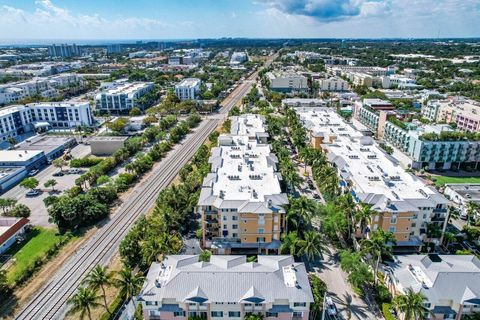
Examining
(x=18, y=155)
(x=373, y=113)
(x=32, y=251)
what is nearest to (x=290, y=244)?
(x=32, y=251)

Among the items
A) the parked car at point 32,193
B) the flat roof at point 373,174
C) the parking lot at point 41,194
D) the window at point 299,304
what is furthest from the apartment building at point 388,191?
the parked car at point 32,193

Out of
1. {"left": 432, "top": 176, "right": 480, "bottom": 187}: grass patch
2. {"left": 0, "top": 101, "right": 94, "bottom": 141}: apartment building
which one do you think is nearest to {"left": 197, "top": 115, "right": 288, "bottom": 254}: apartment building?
{"left": 432, "top": 176, "right": 480, "bottom": 187}: grass patch

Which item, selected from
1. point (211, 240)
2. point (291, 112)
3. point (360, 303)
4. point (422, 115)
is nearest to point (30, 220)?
point (211, 240)

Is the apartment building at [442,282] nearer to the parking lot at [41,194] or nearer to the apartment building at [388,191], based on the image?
the apartment building at [388,191]

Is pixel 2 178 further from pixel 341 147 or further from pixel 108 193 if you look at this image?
pixel 341 147

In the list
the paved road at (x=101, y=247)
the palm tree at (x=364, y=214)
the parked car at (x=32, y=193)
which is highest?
the palm tree at (x=364, y=214)

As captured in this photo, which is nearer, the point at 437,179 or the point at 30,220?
the point at 30,220
